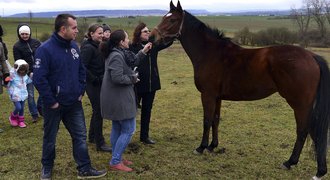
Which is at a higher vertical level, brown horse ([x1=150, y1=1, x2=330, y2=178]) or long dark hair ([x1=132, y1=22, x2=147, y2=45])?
long dark hair ([x1=132, y1=22, x2=147, y2=45])

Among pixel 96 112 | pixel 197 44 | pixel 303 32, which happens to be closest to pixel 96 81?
pixel 96 112

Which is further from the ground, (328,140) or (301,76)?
(301,76)

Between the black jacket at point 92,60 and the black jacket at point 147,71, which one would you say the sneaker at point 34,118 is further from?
the black jacket at point 147,71

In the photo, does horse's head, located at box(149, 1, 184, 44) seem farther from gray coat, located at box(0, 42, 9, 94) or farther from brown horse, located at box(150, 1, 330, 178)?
gray coat, located at box(0, 42, 9, 94)

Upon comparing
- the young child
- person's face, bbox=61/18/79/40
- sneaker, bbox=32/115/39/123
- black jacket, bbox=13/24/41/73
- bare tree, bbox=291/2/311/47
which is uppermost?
bare tree, bbox=291/2/311/47

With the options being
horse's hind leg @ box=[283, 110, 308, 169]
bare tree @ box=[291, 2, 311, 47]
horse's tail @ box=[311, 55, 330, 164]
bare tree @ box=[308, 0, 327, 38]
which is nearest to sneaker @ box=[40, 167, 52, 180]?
horse's hind leg @ box=[283, 110, 308, 169]

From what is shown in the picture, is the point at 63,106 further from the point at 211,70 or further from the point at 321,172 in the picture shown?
the point at 321,172

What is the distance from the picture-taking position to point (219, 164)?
497 centimetres

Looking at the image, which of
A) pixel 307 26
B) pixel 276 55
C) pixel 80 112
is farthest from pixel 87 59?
pixel 307 26

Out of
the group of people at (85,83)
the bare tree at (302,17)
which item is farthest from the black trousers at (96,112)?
the bare tree at (302,17)

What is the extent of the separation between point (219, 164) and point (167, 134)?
158cm

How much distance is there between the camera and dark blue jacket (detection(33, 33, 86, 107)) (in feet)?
12.3

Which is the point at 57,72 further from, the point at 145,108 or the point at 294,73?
the point at 294,73

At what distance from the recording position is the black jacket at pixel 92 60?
4.93 metres
